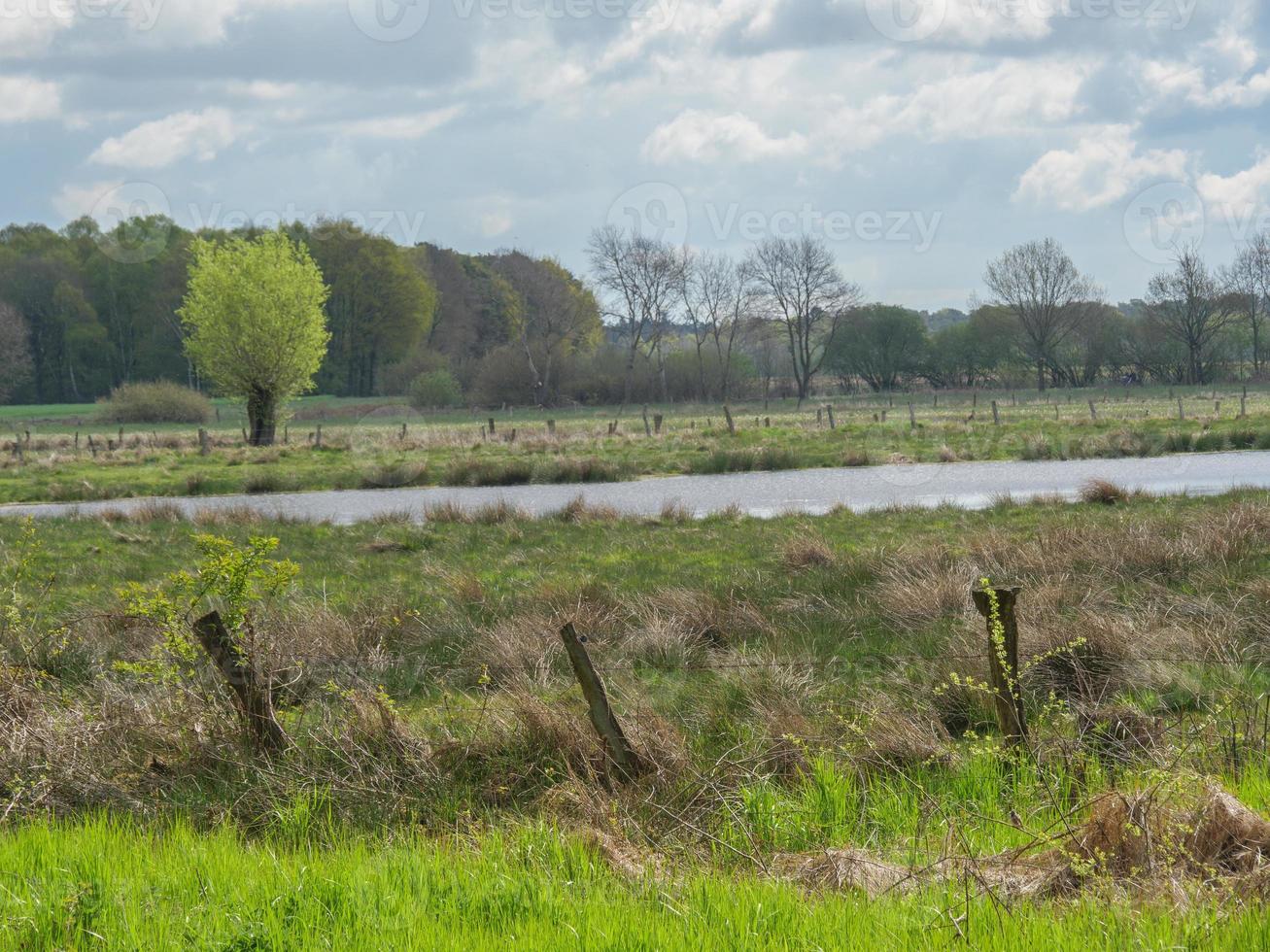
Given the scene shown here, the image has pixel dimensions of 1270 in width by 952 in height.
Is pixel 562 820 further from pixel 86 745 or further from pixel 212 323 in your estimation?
pixel 212 323

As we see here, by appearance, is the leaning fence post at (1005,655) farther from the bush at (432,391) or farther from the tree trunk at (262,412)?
the bush at (432,391)

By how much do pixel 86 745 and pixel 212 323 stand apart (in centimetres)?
4834

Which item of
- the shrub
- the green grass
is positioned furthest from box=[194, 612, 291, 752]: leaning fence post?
the shrub

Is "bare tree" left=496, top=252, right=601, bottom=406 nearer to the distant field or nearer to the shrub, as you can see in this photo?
the distant field

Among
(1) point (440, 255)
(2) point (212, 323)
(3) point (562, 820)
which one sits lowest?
(3) point (562, 820)

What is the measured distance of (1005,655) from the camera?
598 cm

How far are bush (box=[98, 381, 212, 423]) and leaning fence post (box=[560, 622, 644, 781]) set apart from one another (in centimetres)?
7128

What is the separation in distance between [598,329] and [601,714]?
95832 mm

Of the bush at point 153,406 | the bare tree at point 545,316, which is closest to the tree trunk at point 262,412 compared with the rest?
the bush at point 153,406

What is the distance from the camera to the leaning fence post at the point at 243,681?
6.55 meters

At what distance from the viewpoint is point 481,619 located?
34.8 ft

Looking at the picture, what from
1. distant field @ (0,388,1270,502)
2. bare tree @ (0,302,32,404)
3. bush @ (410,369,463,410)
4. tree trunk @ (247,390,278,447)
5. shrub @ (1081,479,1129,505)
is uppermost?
bare tree @ (0,302,32,404)

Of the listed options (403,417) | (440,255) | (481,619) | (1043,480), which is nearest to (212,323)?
(403,417)

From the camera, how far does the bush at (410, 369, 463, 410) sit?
77.9 meters
